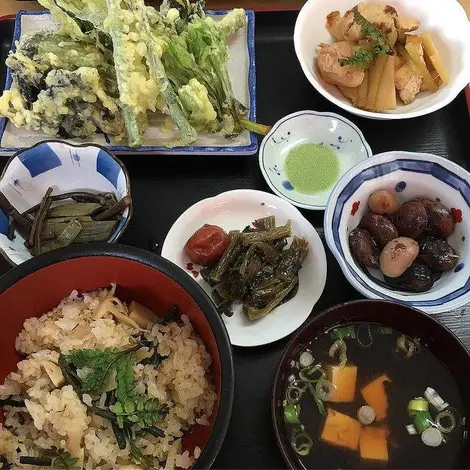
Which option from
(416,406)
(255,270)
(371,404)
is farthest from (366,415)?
(255,270)

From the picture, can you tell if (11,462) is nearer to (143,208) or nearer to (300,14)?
(143,208)

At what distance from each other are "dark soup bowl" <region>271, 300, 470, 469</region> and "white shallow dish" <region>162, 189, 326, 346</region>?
16 centimetres

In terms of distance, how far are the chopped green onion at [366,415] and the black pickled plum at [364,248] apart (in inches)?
16.8

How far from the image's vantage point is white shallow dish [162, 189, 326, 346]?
1.71m

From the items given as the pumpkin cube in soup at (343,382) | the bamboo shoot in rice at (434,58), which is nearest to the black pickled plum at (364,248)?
the pumpkin cube in soup at (343,382)

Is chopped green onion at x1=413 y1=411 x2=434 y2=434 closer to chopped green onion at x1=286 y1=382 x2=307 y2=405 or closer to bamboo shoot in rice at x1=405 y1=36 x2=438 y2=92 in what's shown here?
chopped green onion at x1=286 y1=382 x2=307 y2=405

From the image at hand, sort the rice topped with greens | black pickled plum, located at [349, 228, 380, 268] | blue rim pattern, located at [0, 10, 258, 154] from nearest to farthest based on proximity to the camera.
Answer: the rice topped with greens
black pickled plum, located at [349, 228, 380, 268]
blue rim pattern, located at [0, 10, 258, 154]

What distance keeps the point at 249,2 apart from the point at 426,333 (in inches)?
61.9

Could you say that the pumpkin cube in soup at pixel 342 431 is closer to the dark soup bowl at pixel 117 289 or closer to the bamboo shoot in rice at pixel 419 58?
the dark soup bowl at pixel 117 289

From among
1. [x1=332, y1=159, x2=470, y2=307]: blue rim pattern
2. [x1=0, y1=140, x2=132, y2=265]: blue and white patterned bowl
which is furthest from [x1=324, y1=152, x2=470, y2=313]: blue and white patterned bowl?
[x1=0, y1=140, x2=132, y2=265]: blue and white patterned bowl

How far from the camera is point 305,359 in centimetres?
159

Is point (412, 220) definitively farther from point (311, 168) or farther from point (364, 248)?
point (311, 168)

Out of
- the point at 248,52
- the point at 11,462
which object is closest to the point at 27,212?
the point at 11,462

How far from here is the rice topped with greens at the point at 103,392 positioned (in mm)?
1332
